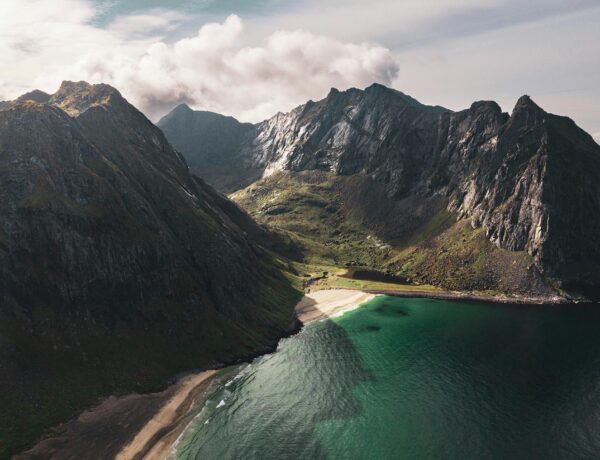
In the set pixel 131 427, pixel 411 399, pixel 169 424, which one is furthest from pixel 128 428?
pixel 411 399

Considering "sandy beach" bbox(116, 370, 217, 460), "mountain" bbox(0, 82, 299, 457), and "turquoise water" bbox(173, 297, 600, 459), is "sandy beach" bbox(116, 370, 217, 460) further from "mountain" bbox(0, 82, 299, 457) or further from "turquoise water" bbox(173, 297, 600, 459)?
"mountain" bbox(0, 82, 299, 457)

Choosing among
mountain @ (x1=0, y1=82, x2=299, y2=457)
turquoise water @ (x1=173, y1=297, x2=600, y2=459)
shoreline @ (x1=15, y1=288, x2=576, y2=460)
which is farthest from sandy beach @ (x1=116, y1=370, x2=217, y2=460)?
mountain @ (x1=0, y1=82, x2=299, y2=457)

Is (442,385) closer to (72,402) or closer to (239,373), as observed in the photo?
(239,373)

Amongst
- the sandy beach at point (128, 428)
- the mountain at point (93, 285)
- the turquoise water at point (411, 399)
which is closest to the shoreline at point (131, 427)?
the sandy beach at point (128, 428)

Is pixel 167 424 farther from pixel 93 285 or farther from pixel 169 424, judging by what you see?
pixel 93 285

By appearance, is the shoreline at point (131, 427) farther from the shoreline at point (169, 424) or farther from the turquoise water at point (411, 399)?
the turquoise water at point (411, 399)

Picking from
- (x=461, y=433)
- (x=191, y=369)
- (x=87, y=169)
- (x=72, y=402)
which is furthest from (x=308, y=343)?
(x=87, y=169)

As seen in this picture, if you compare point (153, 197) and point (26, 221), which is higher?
point (153, 197)
